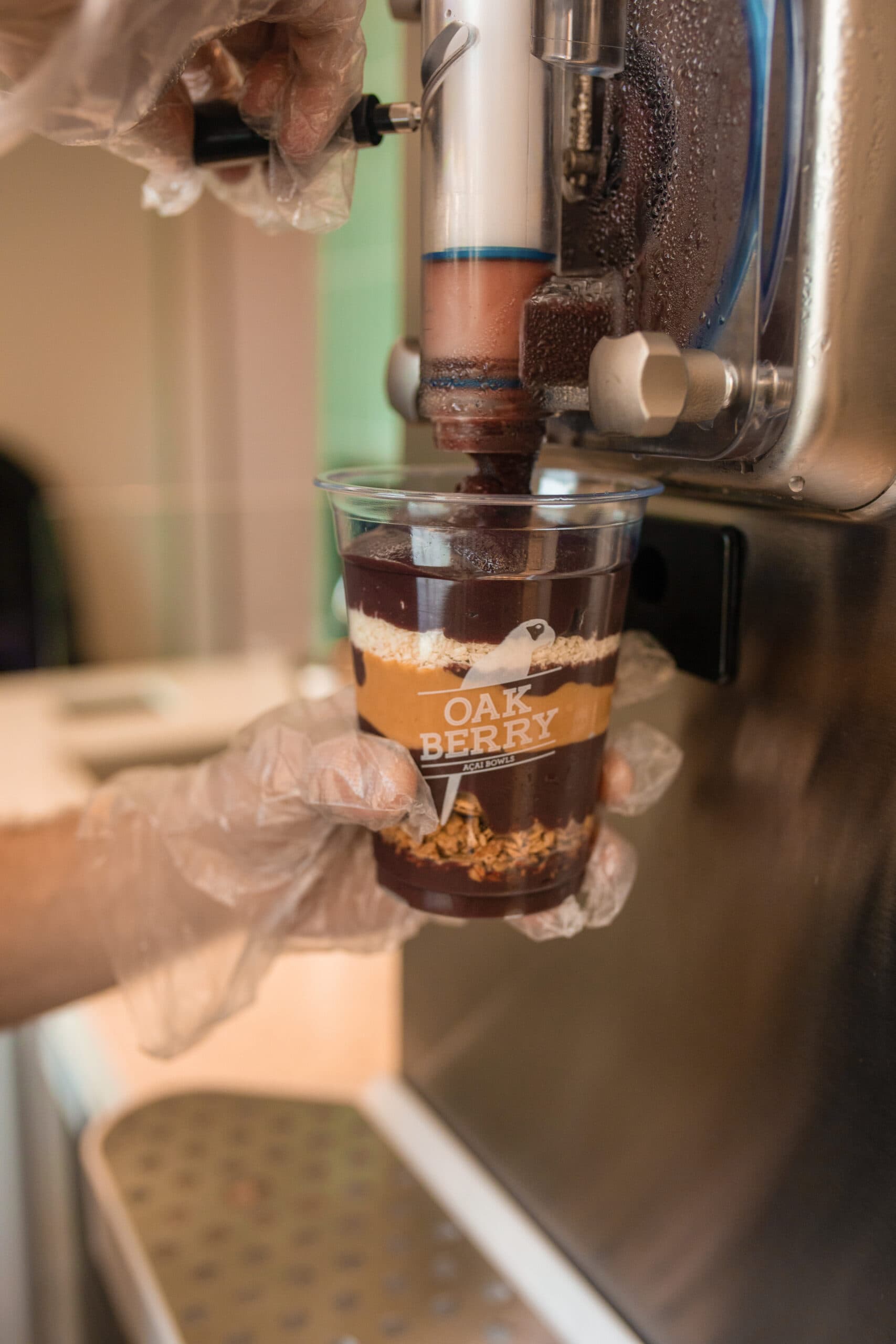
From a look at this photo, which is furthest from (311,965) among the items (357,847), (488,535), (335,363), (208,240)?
(208,240)

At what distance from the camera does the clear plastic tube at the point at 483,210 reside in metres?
0.35

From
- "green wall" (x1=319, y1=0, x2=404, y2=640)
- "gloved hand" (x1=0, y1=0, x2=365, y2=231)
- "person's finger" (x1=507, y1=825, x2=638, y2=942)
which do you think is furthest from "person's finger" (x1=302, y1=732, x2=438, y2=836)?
"green wall" (x1=319, y1=0, x2=404, y2=640)

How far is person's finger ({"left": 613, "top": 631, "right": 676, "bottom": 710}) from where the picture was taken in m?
0.50

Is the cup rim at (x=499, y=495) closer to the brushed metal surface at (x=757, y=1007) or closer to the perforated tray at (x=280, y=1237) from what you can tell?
the brushed metal surface at (x=757, y=1007)

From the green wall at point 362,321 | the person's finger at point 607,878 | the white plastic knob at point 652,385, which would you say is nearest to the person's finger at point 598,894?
the person's finger at point 607,878

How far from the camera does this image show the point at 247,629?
248 centimetres

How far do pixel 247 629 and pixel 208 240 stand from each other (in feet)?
2.99

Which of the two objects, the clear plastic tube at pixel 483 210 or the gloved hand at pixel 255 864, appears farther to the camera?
the gloved hand at pixel 255 864

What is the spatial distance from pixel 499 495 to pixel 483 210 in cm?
10

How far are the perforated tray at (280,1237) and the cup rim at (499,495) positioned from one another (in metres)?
0.45

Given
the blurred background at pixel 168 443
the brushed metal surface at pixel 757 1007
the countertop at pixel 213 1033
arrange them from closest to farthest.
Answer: the brushed metal surface at pixel 757 1007, the countertop at pixel 213 1033, the blurred background at pixel 168 443

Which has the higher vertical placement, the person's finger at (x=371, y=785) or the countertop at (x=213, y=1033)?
the person's finger at (x=371, y=785)

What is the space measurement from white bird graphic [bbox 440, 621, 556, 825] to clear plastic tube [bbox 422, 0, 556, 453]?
2.7 inches

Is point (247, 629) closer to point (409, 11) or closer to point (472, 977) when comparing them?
point (472, 977)
